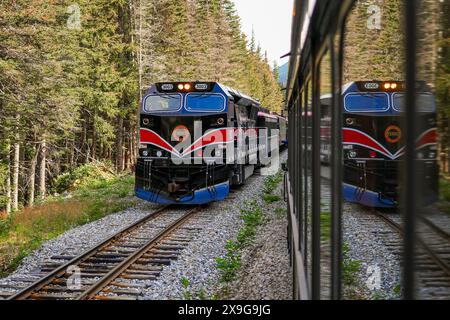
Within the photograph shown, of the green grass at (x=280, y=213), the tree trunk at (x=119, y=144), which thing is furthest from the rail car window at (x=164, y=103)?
the tree trunk at (x=119, y=144)

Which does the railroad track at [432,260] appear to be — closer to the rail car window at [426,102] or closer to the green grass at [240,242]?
the rail car window at [426,102]

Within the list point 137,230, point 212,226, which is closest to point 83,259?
point 137,230

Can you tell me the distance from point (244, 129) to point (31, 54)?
8269mm

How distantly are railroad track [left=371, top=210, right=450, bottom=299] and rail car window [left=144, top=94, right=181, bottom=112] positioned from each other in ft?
43.6

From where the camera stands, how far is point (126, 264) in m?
8.36

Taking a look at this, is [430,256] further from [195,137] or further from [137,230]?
[195,137]

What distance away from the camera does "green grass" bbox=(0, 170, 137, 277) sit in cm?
1016

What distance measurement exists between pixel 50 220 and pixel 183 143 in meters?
4.03

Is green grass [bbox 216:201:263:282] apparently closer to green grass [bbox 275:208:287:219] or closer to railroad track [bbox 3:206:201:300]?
green grass [bbox 275:208:287:219]

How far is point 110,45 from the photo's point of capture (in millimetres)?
29391

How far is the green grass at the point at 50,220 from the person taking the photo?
10.2 metres

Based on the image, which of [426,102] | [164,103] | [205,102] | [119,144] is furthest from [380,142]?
→ [119,144]

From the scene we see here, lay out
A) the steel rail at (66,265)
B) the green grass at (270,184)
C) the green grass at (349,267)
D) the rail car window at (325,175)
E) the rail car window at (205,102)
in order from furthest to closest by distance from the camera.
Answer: the green grass at (270,184) → the rail car window at (205,102) → the steel rail at (66,265) → the rail car window at (325,175) → the green grass at (349,267)

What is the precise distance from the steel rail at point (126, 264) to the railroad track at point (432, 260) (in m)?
6.14
